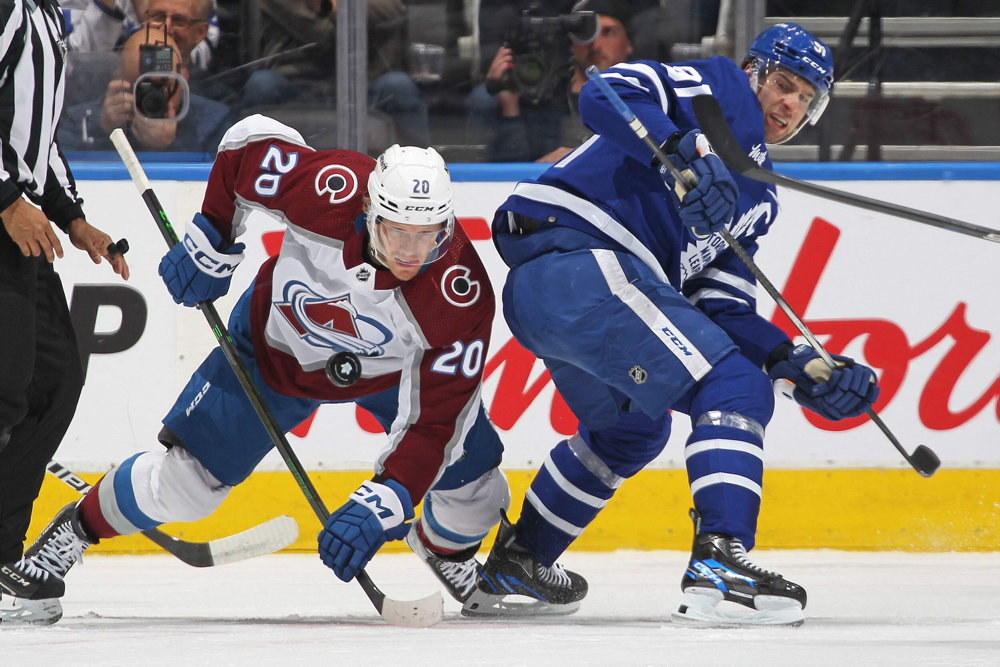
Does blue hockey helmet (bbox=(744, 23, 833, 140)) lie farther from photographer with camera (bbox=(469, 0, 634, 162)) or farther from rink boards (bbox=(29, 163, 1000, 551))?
photographer with camera (bbox=(469, 0, 634, 162))

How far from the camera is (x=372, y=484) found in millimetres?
2285

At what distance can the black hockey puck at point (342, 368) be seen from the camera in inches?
97.8

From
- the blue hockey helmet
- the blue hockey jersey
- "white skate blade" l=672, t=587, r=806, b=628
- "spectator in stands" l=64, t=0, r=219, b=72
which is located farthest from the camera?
"spectator in stands" l=64, t=0, r=219, b=72

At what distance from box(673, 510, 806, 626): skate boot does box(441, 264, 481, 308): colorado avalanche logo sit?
0.60m

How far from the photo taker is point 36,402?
2.54 metres

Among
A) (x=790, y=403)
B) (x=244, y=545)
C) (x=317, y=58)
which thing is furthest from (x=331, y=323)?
(x=790, y=403)

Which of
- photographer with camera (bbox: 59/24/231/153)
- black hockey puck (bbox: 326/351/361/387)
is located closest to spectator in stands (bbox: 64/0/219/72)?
photographer with camera (bbox: 59/24/231/153)

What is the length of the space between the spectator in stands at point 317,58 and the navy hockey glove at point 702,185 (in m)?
1.52

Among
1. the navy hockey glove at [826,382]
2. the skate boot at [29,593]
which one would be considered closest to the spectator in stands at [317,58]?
the navy hockey glove at [826,382]

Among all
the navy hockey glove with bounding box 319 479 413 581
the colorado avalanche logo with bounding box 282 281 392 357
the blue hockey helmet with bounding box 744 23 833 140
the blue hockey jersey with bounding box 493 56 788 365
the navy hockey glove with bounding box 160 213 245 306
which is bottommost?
the navy hockey glove with bounding box 319 479 413 581

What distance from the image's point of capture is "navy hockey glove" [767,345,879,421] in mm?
2482

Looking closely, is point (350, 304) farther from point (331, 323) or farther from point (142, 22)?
point (142, 22)

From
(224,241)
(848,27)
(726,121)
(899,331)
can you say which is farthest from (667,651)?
(848,27)

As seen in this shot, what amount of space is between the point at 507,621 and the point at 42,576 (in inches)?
34.0
